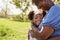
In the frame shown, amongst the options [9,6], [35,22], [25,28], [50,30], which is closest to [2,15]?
[9,6]

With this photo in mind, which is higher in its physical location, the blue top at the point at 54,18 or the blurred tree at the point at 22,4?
the blue top at the point at 54,18

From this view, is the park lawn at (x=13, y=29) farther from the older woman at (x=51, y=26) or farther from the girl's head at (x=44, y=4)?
the older woman at (x=51, y=26)

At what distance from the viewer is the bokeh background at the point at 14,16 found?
21.8 ft

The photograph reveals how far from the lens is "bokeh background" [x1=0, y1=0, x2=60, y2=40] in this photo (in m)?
6.64

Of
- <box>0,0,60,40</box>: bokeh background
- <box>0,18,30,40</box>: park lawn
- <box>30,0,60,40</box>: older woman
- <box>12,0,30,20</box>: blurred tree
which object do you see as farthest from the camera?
<box>12,0,30,20</box>: blurred tree

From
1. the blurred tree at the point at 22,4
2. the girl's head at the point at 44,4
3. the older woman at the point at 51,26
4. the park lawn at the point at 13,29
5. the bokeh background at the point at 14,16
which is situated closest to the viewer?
the older woman at the point at 51,26

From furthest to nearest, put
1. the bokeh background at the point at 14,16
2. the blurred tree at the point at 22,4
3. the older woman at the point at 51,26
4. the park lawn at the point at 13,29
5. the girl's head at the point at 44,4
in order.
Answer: the blurred tree at the point at 22,4 → the bokeh background at the point at 14,16 → the park lawn at the point at 13,29 → the girl's head at the point at 44,4 → the older woman at the point at 51,26

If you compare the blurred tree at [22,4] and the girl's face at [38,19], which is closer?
the girl's face at [38,19]

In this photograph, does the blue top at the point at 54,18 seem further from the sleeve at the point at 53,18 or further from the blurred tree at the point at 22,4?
the blurred tree at the point at 22,4

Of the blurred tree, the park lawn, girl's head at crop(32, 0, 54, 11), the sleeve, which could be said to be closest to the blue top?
the sleeve

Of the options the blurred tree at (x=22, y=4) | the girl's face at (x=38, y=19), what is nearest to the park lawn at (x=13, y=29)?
the blurred tree at (x=22, y=4)

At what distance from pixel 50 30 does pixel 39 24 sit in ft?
1.13

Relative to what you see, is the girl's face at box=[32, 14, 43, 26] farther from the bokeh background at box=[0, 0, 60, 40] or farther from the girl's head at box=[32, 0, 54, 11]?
the bokeh background at box=[0, 0, 60, 40]

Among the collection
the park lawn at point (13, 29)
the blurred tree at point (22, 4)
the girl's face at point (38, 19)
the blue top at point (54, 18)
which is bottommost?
the park lawn at point (13, 29)
